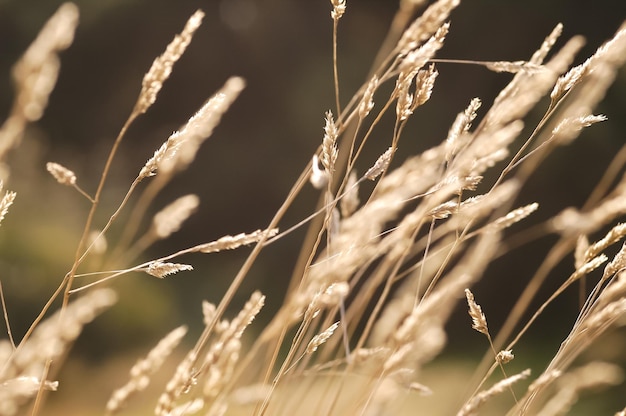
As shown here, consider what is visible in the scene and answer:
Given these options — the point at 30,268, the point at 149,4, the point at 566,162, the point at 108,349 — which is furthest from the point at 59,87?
the point at 566,162

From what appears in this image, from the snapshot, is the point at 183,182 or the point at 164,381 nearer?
the point at 164,381

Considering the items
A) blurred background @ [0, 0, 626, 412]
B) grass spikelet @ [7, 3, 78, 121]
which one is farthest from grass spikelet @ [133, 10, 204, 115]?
blurred background @ [0, 0, 626, 412]

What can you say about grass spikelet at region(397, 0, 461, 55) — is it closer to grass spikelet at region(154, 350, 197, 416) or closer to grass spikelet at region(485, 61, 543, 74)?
grass spikelet at region(485, 61, 543, 74)

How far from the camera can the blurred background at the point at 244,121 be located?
10.5 feet

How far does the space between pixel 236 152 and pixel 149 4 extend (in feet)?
3.24

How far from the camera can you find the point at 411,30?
0.58 meters

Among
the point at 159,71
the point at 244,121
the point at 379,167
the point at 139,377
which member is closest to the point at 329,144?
the point at 379,167

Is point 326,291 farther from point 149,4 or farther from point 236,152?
point 149,4

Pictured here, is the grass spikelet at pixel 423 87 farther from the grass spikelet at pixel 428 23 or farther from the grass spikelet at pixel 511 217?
the grass spikelet at pixel 511 217

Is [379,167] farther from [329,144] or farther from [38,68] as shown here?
[38,68]

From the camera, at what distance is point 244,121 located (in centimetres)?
367

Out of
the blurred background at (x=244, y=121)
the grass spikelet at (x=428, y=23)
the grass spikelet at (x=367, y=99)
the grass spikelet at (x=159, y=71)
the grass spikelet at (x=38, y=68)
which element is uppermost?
the grass spikelet at (x=38, y=68)

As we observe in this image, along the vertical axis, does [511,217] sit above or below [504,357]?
above

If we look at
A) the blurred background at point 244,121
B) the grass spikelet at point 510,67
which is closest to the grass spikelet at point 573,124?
the grass spikelet at point 510,67
